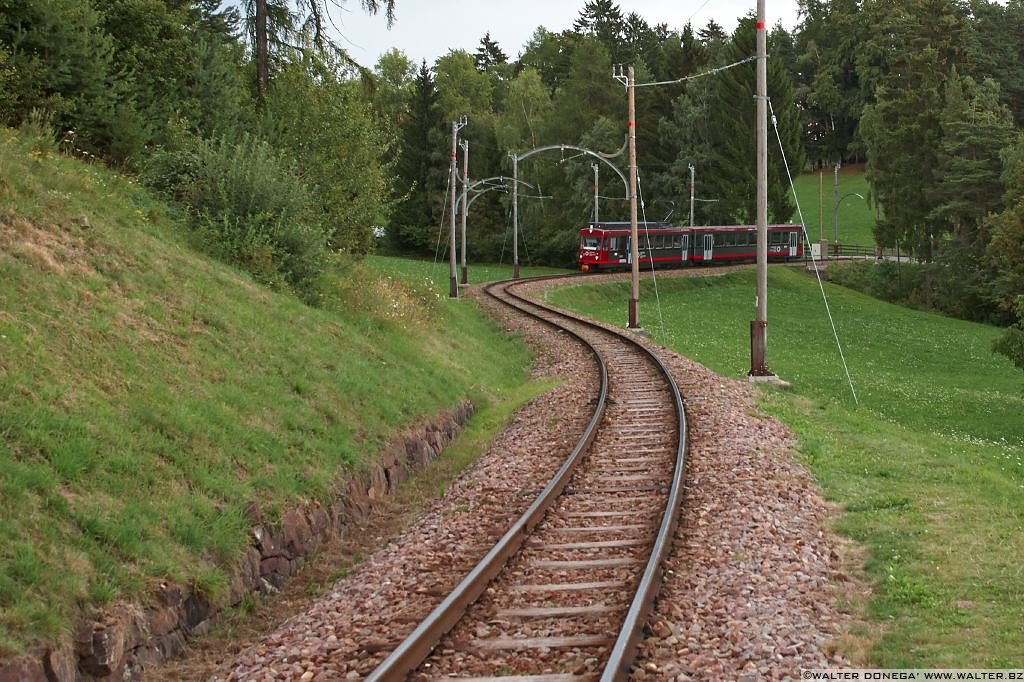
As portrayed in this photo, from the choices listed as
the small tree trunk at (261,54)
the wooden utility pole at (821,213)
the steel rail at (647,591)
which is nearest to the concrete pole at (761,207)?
the steel rail at (647,591)

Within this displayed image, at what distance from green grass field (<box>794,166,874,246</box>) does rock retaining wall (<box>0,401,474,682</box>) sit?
92307 millimetres

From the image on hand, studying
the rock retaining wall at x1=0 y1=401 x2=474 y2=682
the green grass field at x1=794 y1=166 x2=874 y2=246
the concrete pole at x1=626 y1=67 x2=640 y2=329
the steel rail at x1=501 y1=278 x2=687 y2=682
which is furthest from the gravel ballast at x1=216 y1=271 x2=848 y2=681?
the green grass field at x1=794 y1=166 x2=874 y2=246

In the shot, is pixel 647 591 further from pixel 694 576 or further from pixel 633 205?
pixel 633 205

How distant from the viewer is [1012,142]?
59.4 metres

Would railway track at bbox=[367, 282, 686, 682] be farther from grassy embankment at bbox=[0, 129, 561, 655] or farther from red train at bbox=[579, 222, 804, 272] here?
red train at bbox=[579, 222, 804, 272]

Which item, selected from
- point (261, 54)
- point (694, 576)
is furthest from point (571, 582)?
point (261, 54)

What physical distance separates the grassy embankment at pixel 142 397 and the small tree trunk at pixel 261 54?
1092 centimetres

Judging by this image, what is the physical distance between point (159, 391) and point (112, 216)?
6.02 metres

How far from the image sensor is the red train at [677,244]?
2302 inches

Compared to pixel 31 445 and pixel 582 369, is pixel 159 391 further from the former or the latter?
pixel 582 369

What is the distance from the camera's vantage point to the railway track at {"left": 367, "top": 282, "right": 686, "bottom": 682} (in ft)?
22.2

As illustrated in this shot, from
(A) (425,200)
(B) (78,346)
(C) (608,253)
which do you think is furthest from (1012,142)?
(B) (78,346)

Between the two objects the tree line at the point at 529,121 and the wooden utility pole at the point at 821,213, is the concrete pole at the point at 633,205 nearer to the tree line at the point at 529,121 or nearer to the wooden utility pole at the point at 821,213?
the tree line at the point at 529,121

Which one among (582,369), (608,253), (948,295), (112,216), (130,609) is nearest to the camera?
(130,609)
